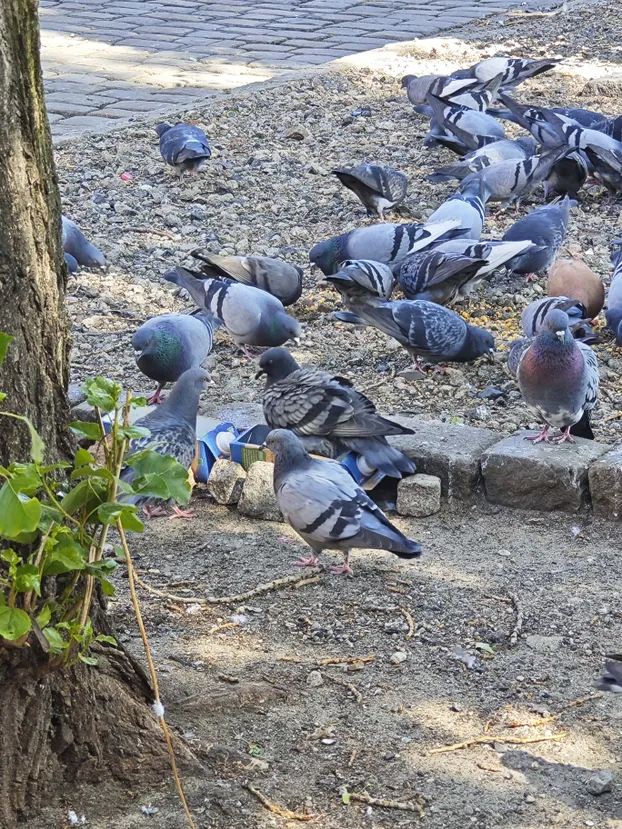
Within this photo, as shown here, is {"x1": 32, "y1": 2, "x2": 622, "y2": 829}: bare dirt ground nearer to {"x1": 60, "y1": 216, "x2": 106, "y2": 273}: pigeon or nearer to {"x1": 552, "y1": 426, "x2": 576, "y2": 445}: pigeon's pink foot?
{"x1": 60, "y1": 216, "x2": 106, "y2": 273}: pigeon

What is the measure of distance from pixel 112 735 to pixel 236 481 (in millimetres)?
1916

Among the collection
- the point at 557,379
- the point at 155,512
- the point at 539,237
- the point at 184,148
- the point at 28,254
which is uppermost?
the point at 28,254

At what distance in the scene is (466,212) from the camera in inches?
260

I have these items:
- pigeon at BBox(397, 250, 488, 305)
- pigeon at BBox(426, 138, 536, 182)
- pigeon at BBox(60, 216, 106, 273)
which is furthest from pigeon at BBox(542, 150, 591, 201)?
pigeon at BBox(60, 216, 106, 273)

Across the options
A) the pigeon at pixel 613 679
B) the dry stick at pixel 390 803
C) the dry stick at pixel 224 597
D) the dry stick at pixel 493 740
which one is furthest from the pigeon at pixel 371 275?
the dry stick at pixel 390 803

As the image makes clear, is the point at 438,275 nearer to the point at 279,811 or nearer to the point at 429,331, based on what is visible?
the point at 429,331

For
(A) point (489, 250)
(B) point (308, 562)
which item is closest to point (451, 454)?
(B) point (308, 562)

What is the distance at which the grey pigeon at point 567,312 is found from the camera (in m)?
5.12

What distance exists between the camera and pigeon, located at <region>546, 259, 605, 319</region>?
5.69 m

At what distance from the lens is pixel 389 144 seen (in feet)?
29.1

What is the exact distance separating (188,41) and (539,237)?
585cm

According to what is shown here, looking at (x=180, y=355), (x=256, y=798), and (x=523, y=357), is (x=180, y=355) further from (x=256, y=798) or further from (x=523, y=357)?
(x=256, y=798)

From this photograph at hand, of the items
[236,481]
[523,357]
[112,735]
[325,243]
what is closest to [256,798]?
[112,735]

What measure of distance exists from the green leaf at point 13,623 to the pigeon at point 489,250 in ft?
14.0
